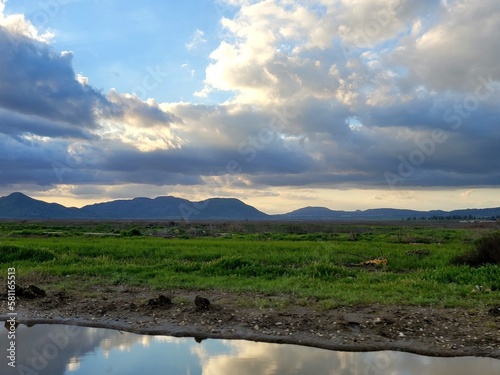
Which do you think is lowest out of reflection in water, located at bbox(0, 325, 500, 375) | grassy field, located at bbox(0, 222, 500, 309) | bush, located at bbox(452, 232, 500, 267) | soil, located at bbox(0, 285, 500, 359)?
reflection in water, located at bbox(0, 325, 500, 375)

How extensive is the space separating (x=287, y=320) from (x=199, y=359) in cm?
244

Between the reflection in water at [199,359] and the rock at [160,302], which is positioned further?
the rock at [160,302]

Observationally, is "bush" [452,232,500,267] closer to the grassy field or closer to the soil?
the grassy field

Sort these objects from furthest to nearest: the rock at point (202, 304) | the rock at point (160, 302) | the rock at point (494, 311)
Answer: the rock at point (160, 302) < the rock at point (202, 304) < the rock at point (494, 311)

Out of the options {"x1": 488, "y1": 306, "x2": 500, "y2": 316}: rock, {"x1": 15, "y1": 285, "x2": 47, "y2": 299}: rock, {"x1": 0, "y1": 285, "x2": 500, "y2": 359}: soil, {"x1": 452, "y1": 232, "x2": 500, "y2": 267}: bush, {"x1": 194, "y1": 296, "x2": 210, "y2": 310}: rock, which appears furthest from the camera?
{"x1": 452, "y1": 232, "x2": 500, "y2": 267}: bush

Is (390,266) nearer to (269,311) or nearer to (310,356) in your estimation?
(269,311)

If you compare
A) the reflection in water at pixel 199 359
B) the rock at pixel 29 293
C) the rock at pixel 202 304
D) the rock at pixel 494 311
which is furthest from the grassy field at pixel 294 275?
the reflection in water at pixel 199 359

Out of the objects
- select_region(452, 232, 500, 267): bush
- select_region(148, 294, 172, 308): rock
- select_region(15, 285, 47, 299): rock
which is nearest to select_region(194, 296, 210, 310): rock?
select_region(148, 294, 172, 308): rock

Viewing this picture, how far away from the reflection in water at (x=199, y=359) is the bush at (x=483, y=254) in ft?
34.3

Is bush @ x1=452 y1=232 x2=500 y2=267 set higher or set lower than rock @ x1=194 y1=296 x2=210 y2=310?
higher

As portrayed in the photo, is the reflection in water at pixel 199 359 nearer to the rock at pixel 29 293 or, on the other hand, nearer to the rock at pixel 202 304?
the rock at pixel 202 304

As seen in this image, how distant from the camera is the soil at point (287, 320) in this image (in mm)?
8320

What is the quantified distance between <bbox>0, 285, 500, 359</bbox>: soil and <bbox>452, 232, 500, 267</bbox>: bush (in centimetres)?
732

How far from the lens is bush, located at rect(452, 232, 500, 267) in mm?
16564
